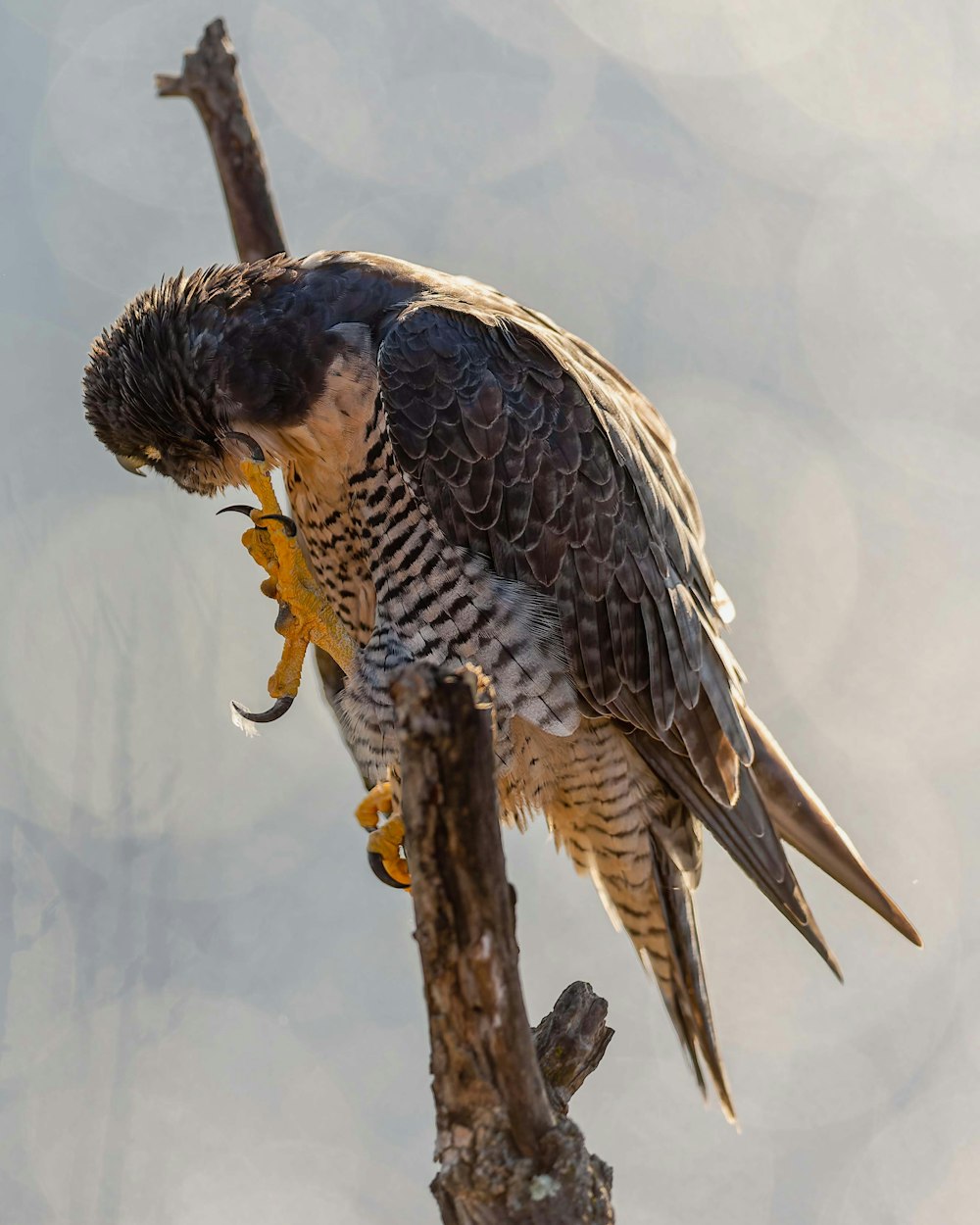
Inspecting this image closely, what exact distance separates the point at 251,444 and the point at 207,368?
0.72 ft

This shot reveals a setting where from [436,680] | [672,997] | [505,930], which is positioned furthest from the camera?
[672,997]

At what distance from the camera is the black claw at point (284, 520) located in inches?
117

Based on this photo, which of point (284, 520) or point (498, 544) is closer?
point (498, 544)

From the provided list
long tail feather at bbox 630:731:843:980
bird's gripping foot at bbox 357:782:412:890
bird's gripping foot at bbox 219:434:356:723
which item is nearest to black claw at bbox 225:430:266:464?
bird's gripping foot at bbox 219:434:356:723

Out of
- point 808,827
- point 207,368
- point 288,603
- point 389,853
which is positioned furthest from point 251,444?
point 808,827

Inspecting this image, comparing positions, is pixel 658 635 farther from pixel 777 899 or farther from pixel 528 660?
pixel 777 899

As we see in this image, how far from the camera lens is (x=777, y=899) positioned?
8.70 ft

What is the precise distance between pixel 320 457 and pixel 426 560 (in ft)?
1.33

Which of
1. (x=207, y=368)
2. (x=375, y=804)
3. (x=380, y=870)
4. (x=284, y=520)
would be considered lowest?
(x=380, y=870)

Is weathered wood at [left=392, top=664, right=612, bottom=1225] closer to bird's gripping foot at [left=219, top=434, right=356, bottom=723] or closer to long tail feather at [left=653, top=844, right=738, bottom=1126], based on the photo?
long tail feather at [left=653, top=844, right=738, bottom=1126]

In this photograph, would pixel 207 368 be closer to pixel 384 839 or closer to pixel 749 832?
pixel 384 839

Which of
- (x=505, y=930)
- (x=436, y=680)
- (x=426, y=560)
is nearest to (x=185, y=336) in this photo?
(x=426, y=560)

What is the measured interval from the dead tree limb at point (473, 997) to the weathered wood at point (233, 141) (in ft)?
8.25

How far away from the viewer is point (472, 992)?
1.61 m
